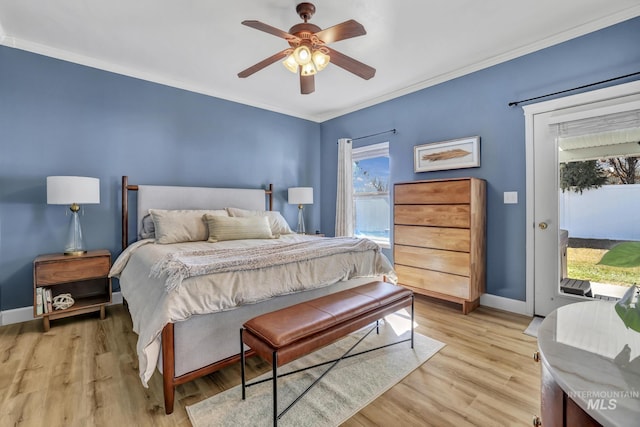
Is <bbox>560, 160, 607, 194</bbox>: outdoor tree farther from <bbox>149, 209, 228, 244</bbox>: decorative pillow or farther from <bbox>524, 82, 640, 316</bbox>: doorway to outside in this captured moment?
<bbox>149, 209, 228, 244</bbox>: decorative pillow

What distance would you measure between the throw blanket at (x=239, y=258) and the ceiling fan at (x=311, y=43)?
143cm

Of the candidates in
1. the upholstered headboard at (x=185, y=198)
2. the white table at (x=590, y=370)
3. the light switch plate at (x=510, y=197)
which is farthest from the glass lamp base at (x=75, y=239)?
the light switch plate at (x=510, y=197)

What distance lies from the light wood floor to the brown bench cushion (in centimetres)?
44

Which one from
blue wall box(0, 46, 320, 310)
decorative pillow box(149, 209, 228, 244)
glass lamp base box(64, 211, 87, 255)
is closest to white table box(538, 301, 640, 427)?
decorative pillow box(149, 209, 228, 244)

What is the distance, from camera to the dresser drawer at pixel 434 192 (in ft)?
9.43

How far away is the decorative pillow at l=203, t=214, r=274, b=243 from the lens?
3.01 metres

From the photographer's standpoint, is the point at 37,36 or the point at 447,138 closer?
the point at 37,36

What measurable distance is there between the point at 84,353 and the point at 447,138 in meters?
4.01

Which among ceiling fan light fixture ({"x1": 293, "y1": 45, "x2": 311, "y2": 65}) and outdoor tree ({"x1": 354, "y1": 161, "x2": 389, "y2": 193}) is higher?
ceiling fan light fixture ({"x1": 293, "y1": 45, "x2": 311, "y2": 65})

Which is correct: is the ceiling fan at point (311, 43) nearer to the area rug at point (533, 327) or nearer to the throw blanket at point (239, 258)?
the throw blanket at point (239, 258)

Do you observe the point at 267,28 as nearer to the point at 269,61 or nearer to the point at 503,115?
the point at 269,61

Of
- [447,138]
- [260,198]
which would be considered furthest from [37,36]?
[447,138]

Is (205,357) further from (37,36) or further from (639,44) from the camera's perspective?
(639,44)

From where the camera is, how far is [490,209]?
310 cm
